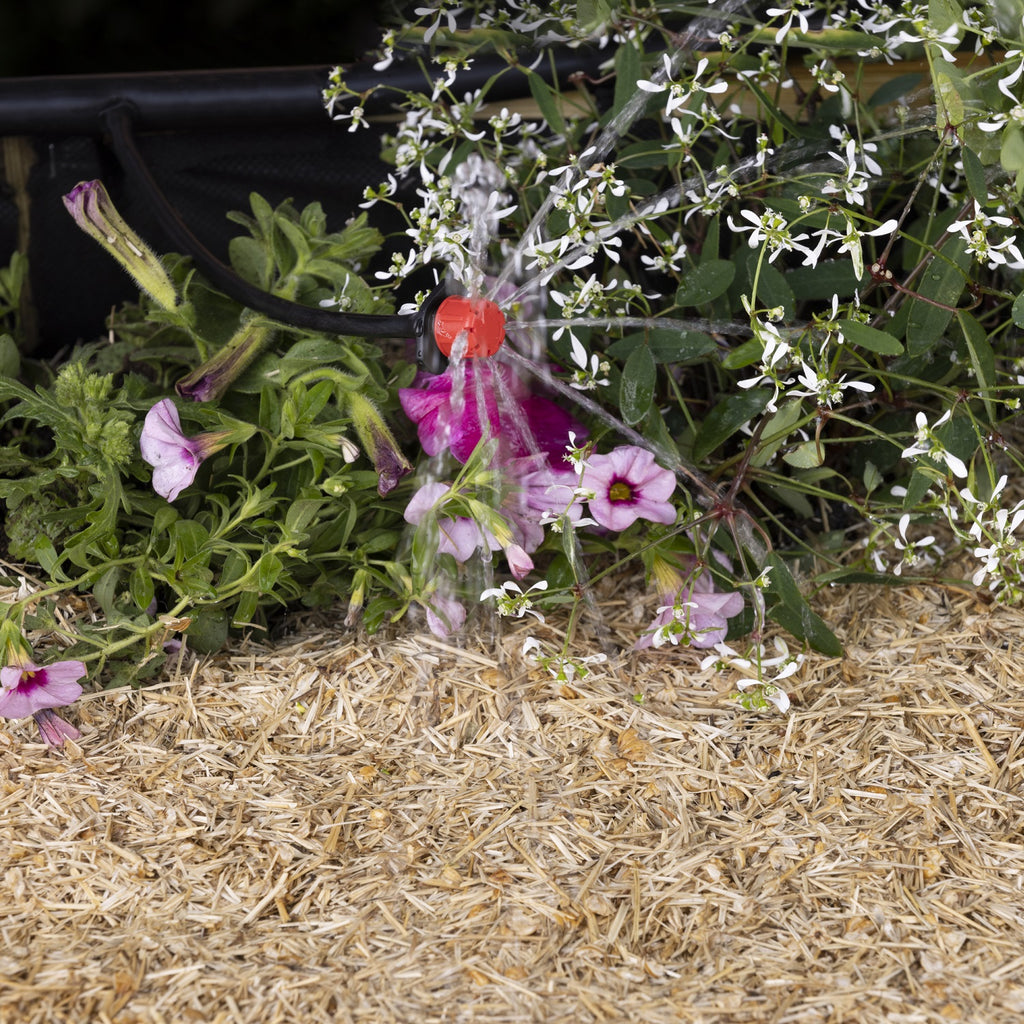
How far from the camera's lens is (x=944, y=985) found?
802 mm

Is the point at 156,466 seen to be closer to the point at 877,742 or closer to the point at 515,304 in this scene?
the point at 515,304

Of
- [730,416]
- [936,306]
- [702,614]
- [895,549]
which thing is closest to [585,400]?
[730,416]

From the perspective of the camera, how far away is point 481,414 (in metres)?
1.15

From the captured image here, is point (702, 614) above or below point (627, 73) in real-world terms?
below

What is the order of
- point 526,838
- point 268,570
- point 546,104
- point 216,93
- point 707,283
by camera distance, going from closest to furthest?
point 526,838, point 268,570, point 707,283, point 546,104, point 216,93

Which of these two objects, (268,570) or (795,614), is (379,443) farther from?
(795,614)

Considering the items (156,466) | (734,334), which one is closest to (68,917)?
(156,466)

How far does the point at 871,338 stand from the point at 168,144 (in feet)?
3.54

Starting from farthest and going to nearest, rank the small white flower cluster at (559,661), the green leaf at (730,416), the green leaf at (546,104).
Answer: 1. the green leaf at (546,104)
2. the green leaf at (730,416)
3. the small white flower cluster at (559,661)

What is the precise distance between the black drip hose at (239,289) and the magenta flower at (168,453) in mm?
182

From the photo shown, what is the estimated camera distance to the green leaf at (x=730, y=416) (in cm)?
115

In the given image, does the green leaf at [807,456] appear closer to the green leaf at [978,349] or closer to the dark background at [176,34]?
the green leaf at [978,349]

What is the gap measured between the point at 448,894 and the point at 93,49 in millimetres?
1141

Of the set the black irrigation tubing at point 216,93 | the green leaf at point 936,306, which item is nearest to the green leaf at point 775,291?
the green leaf at point 936,306
